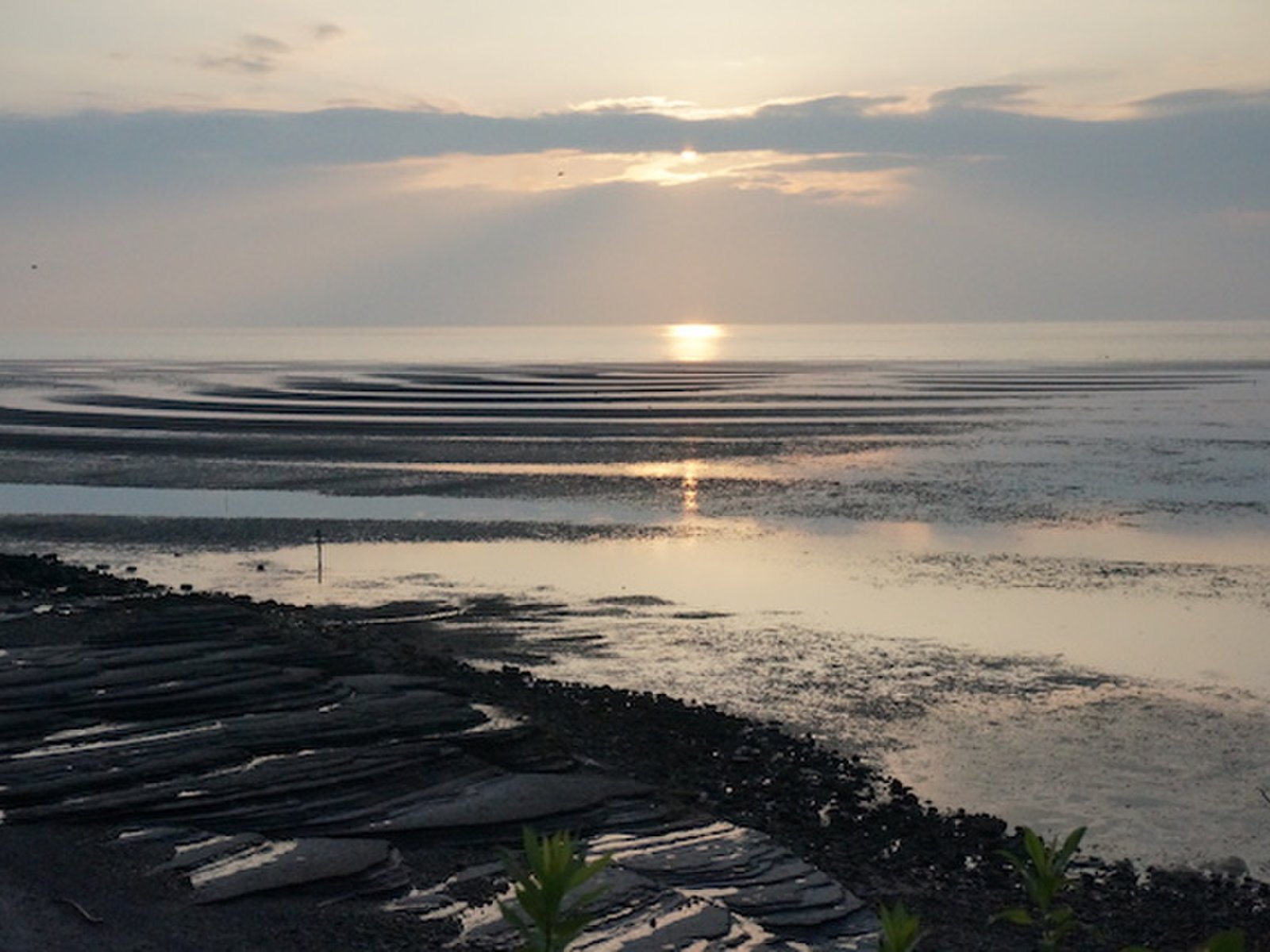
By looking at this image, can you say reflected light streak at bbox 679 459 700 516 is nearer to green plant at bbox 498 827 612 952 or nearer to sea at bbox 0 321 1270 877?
sea at bbox 0 321 1270 877

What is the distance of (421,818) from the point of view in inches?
552

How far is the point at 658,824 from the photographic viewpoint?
562 inches

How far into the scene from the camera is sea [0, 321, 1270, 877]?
1847 cm

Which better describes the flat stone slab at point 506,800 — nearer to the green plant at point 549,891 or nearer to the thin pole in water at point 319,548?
the green plant at point 549,891

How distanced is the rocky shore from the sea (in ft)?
5.12

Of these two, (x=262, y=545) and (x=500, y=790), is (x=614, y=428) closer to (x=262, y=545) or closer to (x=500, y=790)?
(x=262, y=545)

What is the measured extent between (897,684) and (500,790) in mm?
8064

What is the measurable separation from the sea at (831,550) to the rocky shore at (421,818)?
1561 millimetres

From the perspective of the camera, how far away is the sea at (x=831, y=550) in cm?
1847

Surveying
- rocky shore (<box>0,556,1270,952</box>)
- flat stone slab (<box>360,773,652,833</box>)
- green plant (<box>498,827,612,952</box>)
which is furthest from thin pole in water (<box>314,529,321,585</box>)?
green plant (<box>498,827,612,952</box>)

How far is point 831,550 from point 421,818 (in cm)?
1989

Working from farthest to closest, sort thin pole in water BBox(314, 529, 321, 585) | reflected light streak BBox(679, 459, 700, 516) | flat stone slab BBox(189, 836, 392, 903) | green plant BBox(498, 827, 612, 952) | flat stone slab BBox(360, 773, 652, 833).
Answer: reflected light streak BBox(679, 459, 700, 516)
thin pole in water BBox(314, 529, 321, 585)
flat stone slab BBox(360, 773, 652, 833)
flat stone slab BBox(189, 836, 392, 903)
green plant BBox(498, 827, 612, 952)

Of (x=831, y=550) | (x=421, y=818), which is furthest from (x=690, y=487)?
(x=421, y=818)

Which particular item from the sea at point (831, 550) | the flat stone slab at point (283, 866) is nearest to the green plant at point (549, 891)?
the flat stone slab at point (283, 866)
